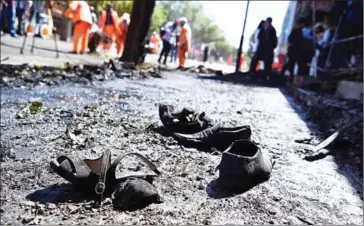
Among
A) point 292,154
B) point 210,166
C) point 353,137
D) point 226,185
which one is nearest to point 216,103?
point 353,137

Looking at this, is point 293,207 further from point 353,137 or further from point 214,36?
point 214,36

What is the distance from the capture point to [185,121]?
2.60m

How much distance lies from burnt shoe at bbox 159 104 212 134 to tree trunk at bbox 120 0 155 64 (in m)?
6.56

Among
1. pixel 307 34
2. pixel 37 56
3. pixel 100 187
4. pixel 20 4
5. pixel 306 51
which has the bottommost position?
pixel 100 187

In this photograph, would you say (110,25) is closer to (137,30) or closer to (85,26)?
(85,26)

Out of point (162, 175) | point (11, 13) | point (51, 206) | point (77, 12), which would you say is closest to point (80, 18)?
point (77, 12)

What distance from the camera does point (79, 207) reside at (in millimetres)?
1451

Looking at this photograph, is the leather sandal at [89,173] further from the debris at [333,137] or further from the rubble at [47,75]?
the rubble at [47,75]

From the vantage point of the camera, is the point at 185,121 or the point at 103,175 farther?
the point at 185,121

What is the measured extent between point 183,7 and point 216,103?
76377mm

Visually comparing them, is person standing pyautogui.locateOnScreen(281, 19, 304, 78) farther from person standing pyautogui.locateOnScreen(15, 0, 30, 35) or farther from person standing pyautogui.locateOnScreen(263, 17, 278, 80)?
person standing pyautogui.locateOnScreen(15, 0, 30, 35)

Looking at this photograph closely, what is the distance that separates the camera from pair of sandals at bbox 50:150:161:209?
4.85ft

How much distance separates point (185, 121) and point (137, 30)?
6892 mm

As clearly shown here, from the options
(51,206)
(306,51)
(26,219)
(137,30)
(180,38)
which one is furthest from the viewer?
(180,38)
